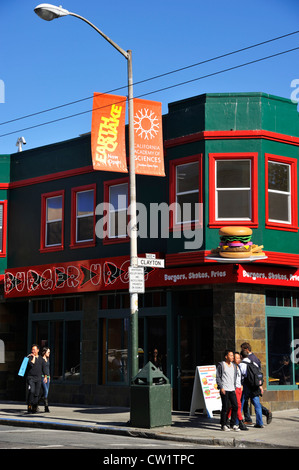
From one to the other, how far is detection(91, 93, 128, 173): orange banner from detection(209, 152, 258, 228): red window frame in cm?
247

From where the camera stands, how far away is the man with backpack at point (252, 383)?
1647 cm

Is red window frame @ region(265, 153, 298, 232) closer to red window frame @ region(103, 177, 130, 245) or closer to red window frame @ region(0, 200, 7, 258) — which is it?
red window frame @ region(103, 177, 130, 245)

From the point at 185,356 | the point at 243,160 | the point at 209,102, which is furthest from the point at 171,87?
the point at 185,356

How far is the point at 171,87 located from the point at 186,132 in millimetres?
1762

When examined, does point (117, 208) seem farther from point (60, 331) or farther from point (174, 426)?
point (174, 426)

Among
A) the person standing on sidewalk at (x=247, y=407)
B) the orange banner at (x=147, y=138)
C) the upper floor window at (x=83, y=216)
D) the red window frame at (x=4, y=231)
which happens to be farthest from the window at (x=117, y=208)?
the person standing on sidewalk at (x=247, y=407)

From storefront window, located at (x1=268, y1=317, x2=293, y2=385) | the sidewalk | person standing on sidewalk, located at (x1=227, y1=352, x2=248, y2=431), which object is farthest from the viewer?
storefront window, located at (x1=268, y1=317, x2=293, y2=385)

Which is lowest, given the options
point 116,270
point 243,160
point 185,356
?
point 185,356

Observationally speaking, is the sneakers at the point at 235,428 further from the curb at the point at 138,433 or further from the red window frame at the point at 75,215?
the red window frame at the point at 75,215

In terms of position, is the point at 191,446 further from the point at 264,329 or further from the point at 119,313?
the point at 119,313

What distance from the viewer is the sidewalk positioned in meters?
14.4

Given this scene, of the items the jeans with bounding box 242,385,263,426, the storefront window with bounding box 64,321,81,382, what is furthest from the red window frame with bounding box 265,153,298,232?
the storefront window with bounding box 64,321,81,382

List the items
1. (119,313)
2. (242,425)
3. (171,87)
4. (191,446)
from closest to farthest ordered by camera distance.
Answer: (191,446) → (242,425) → (171,87) → (119,313)

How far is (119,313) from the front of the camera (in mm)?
22109
